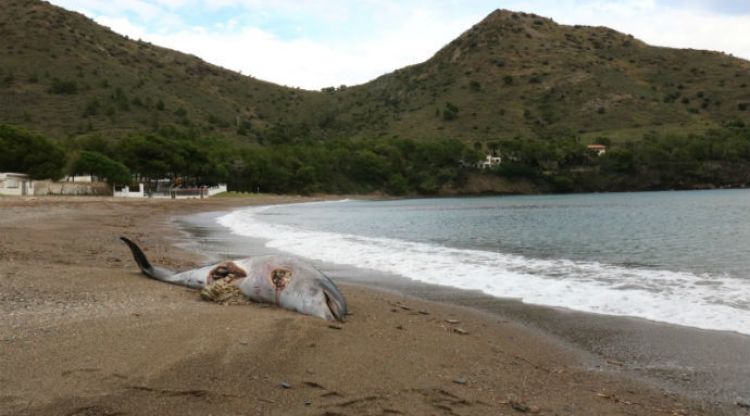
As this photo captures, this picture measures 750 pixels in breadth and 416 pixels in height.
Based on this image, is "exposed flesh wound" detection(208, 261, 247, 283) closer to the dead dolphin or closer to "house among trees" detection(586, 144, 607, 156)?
the dead dolphin

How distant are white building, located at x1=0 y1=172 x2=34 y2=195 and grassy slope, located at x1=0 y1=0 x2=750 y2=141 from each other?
3317cm

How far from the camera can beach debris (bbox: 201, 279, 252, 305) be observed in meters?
8.67

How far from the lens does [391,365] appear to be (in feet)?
19.8

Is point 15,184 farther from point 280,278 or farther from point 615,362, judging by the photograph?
point 615,362

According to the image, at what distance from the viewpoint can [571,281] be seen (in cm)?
1224

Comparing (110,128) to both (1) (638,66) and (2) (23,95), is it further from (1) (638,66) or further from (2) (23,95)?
(1) (638,66)

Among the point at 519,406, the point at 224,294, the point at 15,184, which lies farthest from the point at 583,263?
the point at 15,184

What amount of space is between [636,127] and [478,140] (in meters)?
31.0

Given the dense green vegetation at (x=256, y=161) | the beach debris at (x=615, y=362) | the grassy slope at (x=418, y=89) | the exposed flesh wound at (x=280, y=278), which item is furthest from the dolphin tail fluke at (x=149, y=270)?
the grassy slope at (x=418, y=89)

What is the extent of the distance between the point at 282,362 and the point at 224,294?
3.29 meters

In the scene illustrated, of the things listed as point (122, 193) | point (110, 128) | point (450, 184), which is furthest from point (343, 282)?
point (450, 184)

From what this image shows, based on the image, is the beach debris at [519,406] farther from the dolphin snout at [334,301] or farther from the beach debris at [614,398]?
the dolphin snout at [334,301]

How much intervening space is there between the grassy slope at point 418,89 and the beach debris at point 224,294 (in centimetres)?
9087

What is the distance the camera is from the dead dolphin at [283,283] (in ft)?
27.1
